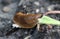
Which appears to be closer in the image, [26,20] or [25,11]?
[26,20]

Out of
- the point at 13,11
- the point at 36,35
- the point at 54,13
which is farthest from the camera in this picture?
the point at 13,11

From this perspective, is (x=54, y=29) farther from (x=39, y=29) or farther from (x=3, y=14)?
(x=3, y=14)

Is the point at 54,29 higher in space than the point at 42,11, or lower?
lower

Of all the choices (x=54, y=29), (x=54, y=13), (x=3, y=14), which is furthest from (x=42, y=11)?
(x=3, y=14)
